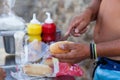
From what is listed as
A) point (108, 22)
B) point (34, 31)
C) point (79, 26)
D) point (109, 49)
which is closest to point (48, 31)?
point (34, 31)

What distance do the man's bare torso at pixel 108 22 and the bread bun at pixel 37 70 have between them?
0.92ft

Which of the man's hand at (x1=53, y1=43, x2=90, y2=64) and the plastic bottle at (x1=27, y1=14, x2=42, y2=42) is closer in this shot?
the man's hand at (x1=53, y1=43, x2=90, y2=64)

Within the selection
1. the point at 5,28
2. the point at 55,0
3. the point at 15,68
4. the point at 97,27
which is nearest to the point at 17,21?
the point at 5,28

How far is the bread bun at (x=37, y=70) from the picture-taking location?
4.11 ft

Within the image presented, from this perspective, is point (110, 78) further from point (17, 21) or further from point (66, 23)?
point (66, 23)

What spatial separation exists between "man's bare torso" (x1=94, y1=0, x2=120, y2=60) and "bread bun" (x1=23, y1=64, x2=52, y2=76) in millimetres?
280

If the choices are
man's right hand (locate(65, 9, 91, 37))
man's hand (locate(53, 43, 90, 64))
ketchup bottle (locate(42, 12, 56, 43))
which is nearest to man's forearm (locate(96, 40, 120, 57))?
man's hand (locate(53, 43, 90, 64))

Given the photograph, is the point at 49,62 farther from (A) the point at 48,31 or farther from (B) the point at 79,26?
(A) the point at 48,31

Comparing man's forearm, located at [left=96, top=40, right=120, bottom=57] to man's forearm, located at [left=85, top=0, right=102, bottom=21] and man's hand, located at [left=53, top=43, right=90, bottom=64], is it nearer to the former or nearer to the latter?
man's hand, located at [left=53, top=43, right=90, bottom=64]

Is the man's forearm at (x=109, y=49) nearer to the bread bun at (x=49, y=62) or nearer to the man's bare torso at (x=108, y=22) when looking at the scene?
the man's bare torso at (x=108, y=22)

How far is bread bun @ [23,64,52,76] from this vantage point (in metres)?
1.25

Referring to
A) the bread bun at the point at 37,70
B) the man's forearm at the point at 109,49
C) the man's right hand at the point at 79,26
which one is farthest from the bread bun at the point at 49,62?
the man's forearm at the point at 109,49

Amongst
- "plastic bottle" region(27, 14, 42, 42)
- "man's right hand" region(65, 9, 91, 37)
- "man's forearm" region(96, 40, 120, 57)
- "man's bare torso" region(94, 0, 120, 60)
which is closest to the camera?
"man's forearm" region(96, 40, 120, 57)

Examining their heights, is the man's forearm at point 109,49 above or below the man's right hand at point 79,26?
below
